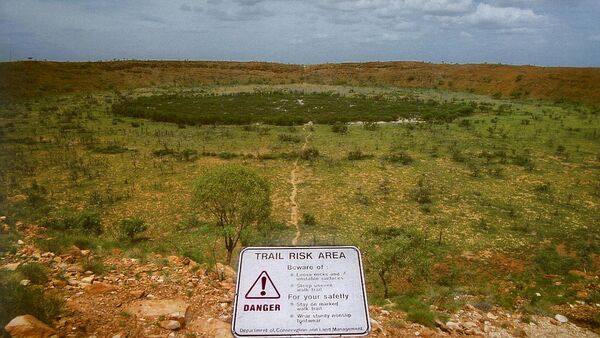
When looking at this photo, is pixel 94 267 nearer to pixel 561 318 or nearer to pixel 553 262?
pixel 561 318

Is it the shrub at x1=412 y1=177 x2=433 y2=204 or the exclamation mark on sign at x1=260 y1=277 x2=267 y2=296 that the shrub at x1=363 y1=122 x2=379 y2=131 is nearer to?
the shrub at x1=412 y1=177 x2=433 y2=204

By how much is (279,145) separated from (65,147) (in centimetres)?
1218

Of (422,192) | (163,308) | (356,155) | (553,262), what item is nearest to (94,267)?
(163,308)

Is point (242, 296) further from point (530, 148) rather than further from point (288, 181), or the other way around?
point (530, 148)

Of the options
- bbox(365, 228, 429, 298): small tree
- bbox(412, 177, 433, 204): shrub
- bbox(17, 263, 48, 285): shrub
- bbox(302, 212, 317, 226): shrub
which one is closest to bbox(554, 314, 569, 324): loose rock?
bbox(365, 228, 429, 298): small tree

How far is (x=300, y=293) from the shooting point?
4883 millimetres

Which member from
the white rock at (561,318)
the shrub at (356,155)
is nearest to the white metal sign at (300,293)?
the white rock at (561,318)

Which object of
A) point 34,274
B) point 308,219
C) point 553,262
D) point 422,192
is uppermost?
point 34,274

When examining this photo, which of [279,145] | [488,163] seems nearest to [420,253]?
[488,163]

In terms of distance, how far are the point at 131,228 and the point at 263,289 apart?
10.1 metres

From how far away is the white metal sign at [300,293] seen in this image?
15.3 feet

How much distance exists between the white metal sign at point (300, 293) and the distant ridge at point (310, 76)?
44.6 m

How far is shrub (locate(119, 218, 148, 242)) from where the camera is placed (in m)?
13.5

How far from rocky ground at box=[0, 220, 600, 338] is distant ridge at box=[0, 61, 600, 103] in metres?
39.8
